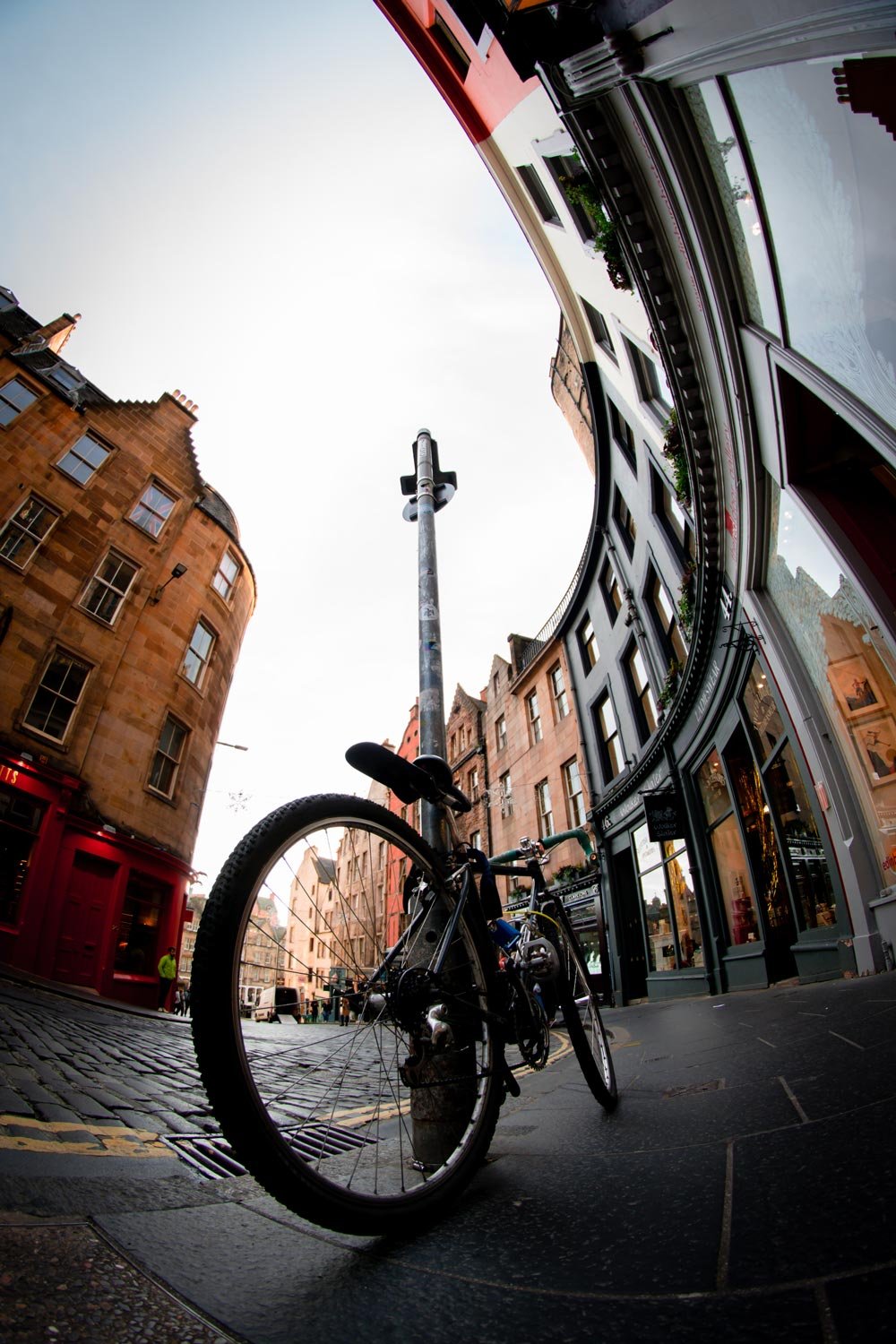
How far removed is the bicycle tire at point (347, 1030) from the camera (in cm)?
124

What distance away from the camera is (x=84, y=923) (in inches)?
483

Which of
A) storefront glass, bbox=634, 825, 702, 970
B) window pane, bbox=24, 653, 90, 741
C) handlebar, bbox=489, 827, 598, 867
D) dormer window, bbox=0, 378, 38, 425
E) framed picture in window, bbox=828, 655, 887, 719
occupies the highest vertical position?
dormer window, bbox=0, 378, 38, 425

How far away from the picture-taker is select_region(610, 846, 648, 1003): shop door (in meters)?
14.4

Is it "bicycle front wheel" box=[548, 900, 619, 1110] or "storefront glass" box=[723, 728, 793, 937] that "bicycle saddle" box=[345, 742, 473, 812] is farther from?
"storefront glass" box=[723, 728, 793, 937]

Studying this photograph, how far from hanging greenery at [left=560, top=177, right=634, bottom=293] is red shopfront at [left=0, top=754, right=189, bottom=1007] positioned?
45.2ft

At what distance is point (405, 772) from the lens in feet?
7.02

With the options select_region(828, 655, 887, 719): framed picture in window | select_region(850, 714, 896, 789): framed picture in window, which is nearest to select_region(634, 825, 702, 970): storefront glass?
select_region(850, 714, 896, 789): framed picture in window

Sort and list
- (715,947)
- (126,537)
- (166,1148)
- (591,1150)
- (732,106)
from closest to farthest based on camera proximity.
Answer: (591,1150) < (166,1148) < (732,106) < (715,947) < (126,537)

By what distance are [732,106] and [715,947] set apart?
1176 centimetres

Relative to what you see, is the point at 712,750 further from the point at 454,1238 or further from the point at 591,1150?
the point at 454,1238

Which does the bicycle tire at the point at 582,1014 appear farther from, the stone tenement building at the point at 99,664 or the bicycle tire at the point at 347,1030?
the stone tenement building at the point at 99,664

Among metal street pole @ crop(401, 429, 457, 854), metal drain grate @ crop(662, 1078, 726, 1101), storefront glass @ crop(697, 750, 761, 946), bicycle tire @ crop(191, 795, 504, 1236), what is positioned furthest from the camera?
storefront glass @ crop(697, 750, 761, 946)

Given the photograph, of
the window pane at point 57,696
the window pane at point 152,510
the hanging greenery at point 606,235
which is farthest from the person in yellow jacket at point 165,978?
the hanging greenery at point 606,235

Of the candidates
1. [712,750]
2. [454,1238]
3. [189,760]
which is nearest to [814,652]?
[712,750]
